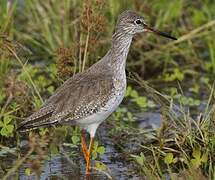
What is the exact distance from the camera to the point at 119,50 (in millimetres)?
6859

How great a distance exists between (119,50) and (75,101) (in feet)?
2.21

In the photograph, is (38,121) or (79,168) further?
(79,168)

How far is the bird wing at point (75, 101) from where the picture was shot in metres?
6.42

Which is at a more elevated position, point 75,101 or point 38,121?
point 75,101

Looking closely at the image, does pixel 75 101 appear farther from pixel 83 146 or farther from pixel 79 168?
pixel 79 168

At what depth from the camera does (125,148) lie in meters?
7.19

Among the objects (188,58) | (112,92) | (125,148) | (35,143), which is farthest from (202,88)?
(35,143)

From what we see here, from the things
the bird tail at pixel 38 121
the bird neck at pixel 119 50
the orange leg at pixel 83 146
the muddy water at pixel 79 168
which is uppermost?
the bird neck at pixel 119 50

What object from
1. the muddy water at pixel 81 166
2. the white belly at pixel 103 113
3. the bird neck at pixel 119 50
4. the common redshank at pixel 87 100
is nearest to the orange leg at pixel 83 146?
the common redshank at pixel 87 100

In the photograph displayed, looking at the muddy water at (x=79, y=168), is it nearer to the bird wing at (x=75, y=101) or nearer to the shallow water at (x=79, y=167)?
the shallow water at (x=79, y=167)

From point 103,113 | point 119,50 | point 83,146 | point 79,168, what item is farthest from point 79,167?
point 119,50

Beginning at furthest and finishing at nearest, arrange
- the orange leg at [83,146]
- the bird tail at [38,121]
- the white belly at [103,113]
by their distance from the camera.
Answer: the orange leg at [83,146], the white belly at [103,113], the bird tail at [38,121]

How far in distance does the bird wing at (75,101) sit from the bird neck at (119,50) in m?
0.16

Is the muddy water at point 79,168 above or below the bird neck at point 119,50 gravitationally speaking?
below
